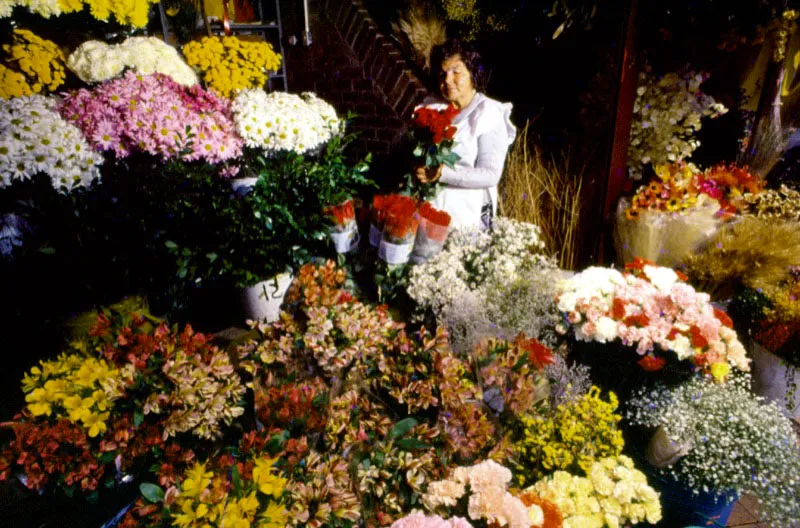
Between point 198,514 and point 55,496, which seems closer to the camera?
point 198,514

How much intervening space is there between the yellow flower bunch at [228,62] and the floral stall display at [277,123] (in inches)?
8.4

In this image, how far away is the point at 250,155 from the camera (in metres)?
2.68

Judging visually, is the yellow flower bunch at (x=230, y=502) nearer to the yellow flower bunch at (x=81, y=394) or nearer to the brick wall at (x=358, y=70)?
the yellow flower bunch at (x=81, y=394)

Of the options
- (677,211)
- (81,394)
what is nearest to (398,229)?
(81,394)

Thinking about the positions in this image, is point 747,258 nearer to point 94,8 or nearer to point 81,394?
point 81,394

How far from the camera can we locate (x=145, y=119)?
2242 mm

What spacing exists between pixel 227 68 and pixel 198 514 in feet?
8.45

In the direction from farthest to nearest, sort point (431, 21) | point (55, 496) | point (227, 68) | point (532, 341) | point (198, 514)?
1. point (431, 21)
2. point (227, 68)
3. point (532, 341)
4. point (55, 496)
5. point (198, 514)

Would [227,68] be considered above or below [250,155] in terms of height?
above

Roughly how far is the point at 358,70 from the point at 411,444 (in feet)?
12.4

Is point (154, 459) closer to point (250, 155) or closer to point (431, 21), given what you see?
point (250, 155)

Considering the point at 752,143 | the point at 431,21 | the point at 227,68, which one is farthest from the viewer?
the point at 431,21

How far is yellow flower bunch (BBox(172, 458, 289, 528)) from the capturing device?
1018mm

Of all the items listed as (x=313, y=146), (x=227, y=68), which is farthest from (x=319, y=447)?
(x=227, y=68)
